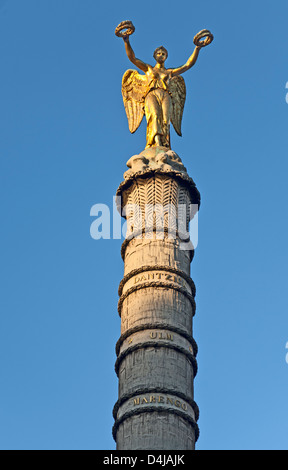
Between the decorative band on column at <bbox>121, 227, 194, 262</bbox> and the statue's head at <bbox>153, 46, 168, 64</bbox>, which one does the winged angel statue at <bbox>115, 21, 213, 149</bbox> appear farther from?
the decorative band on column at <bbox>121, 227, 194, 262</bbox>

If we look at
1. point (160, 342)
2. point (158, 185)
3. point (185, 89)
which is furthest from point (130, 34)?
point (160, 342)

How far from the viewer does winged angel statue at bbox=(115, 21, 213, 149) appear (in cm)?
2692

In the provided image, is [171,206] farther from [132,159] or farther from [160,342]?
[160,342]

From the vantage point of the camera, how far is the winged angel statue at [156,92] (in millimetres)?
26922

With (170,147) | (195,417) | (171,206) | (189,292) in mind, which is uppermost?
(170,147)

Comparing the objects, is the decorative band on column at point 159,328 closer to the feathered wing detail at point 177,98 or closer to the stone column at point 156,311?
the stone column at point 156,311

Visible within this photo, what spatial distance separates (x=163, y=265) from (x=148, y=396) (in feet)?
9.71

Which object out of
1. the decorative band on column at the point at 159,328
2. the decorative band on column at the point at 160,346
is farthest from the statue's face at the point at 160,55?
the decorative band on column at the point at 160,346

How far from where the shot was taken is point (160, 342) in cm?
2258

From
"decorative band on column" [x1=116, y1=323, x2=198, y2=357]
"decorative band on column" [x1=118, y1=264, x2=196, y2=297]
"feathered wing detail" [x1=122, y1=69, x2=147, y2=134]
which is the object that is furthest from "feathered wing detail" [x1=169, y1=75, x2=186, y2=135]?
"decorative band on column" [x1=116, y1=323, x2=198, y2=357]

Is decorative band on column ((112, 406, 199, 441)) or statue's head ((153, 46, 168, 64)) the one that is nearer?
decorative band on column ((112, 406, 199, 441))
